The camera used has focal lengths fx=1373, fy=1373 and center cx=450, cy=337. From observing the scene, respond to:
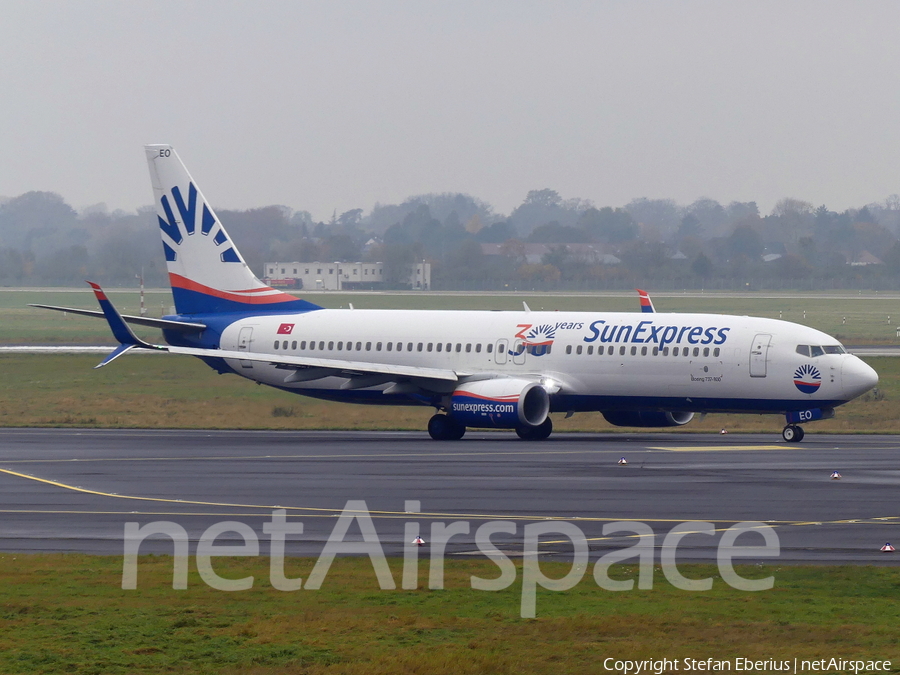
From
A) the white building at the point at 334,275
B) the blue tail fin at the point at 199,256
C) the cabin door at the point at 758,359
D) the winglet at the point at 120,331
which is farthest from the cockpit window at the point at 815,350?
the white building at the point at 334,275

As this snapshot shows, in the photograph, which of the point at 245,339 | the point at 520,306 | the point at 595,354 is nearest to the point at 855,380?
the point at 595,354

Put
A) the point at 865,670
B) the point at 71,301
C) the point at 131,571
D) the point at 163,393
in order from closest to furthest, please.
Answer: the point at 865,670, the point at 131,571, the point at 163,393, the point at 71,301

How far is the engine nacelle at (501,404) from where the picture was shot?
134ft

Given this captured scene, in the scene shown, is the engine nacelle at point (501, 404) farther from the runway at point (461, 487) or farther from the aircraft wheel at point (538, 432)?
the runway at point (461, 487)

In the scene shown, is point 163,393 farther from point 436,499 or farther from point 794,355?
point 436,499

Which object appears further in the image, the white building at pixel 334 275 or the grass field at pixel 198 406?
the white building at pixel 334 275

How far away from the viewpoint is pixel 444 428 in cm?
4241

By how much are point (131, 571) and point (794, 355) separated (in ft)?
85.1

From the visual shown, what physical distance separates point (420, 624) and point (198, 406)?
41354 millimetres

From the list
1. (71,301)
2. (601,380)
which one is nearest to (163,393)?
(601,380)

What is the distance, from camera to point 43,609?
15891 millimetres

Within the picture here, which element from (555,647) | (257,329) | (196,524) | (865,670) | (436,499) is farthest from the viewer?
(257,329)

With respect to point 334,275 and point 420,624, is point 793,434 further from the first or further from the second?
point 334,275

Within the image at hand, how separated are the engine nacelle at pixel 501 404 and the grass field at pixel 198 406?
6.43m
